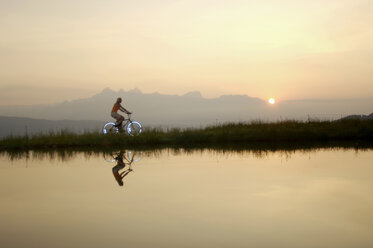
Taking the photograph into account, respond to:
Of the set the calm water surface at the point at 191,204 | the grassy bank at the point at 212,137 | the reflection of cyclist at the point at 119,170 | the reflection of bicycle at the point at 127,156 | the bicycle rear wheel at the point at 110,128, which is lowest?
the calm water surface at the point at 191,204

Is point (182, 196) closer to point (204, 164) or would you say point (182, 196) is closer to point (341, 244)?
point (341, 244)

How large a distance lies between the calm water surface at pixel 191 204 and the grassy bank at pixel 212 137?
7689mm

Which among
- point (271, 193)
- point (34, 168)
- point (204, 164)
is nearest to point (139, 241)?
point (271, 193)

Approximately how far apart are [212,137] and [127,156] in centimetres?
Answer: 765

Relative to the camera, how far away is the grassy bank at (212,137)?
73.6 ft

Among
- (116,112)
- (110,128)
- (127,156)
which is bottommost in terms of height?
(127,156)

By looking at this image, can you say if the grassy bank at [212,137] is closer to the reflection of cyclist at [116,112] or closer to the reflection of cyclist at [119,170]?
the reflection of cyclist at [116,112]

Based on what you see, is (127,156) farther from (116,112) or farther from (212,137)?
(212,137)

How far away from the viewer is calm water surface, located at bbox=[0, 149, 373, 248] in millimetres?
6398

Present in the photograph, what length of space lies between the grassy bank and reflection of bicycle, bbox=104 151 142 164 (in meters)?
3.41

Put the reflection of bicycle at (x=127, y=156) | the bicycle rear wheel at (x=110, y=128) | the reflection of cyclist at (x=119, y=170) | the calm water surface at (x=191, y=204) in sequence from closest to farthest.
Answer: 1. the calm water surface at (x=191, y=204)
2. the reflection of cyclist at (x=119, y=170)
3. the reflection of bicycle at (x=127, y=156)
4. the bicycle rear wheel at (x=110, y=128)

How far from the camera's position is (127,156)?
680 inches

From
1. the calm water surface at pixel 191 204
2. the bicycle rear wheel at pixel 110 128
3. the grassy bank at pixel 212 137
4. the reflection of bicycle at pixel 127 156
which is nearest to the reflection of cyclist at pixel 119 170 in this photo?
the calm water surface at pixel 191 204

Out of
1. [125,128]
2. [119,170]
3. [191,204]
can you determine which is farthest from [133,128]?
[191,204]
